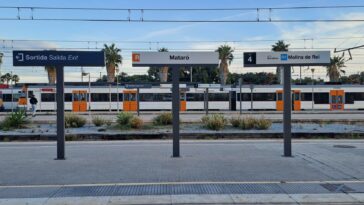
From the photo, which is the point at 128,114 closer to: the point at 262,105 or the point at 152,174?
the point at 152,174

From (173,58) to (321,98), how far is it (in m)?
33.7

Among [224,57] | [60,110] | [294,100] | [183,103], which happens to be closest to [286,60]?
[60,110]

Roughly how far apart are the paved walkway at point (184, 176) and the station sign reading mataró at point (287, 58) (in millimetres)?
2480

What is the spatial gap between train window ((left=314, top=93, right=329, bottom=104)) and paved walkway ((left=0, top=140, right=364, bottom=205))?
29.8 m

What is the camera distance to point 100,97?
39.8m

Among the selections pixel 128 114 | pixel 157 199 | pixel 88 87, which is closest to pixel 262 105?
pixel 88 87

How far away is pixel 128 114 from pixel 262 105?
75.4 feet

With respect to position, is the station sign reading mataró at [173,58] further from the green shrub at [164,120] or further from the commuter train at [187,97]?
the commuter train at [187,97]

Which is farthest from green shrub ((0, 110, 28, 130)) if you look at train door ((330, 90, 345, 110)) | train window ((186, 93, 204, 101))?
train door ((330, 90, 345, 110))

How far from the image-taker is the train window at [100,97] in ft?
130

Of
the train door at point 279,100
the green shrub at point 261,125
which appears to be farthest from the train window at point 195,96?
the green shrub at point 261,125

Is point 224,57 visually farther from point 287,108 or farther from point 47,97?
point 287,108

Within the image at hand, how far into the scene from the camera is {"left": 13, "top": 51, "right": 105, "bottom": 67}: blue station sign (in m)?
10.5

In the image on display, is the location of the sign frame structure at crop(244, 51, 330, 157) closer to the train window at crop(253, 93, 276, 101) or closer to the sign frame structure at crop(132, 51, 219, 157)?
the sign frame structure at crop(132, 51, 219, 157)
